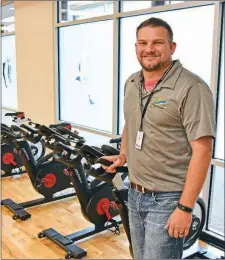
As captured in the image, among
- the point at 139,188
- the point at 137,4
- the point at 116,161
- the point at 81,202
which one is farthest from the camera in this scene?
the point at 137,4

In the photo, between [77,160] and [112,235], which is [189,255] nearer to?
[112,235]

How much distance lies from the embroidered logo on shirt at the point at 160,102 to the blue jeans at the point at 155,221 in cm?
43

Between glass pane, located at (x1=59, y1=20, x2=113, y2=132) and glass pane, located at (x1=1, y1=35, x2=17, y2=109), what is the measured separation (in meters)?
2.07

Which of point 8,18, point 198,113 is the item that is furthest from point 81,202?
point 8,18

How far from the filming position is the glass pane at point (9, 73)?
697cm

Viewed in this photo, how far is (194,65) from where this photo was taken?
3400 mm

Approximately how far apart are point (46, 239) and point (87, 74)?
241 centimetres

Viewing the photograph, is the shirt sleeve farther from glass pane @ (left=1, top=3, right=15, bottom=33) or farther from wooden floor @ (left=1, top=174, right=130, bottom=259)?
glass pane @ (left=1, top=3, right=15, bottom=33)

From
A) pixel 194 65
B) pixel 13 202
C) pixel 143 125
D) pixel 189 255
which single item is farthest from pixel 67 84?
pixel 143 125

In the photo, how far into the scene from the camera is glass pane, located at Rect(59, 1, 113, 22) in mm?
4359

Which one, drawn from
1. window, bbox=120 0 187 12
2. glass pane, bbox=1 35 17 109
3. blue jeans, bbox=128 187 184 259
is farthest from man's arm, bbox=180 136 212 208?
glass pane, bbox=1 35 17 109

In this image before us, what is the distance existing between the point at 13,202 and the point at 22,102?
2.61 m

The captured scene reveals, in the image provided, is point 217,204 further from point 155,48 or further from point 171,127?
point 155,48

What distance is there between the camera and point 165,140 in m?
1.60
